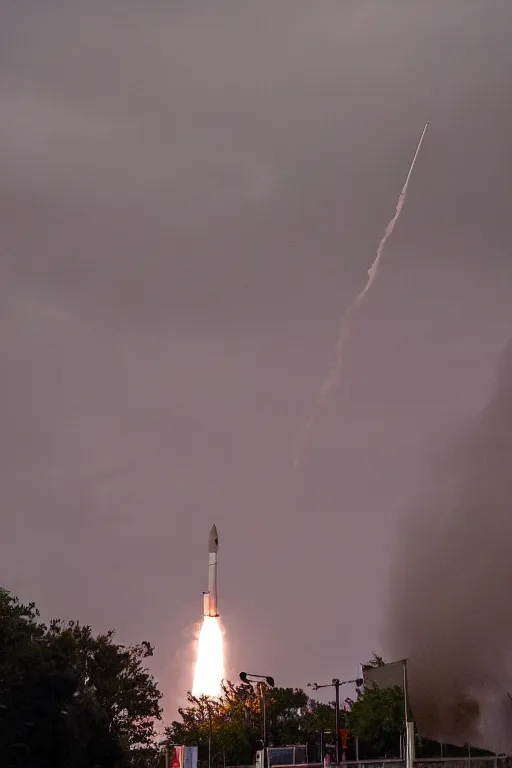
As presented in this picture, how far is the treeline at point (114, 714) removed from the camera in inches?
2265

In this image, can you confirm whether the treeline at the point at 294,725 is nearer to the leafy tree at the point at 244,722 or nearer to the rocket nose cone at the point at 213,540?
the leafy tree at the point at 244,722

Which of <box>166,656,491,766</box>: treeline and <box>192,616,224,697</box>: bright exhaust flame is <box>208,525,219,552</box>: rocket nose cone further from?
<box>166,656,491,766</box>: treeline

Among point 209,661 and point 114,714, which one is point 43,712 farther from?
point 209,661

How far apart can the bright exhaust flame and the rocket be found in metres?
1.23

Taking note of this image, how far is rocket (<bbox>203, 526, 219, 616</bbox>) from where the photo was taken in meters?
153

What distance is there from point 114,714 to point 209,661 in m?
49.0

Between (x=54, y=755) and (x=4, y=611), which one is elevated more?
(x=4, y=611)

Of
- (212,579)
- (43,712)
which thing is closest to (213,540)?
(212,579)

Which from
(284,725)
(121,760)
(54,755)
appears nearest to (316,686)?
(121,760)

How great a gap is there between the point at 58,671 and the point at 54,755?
665cm

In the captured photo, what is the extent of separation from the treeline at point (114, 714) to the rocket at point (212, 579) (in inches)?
463

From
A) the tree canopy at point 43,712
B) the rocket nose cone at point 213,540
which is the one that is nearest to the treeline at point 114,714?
the tree canopy at point 43,712

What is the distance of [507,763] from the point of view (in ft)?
321

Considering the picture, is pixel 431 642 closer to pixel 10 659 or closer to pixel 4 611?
pixel 4 611
